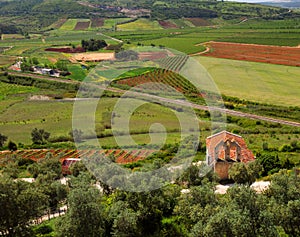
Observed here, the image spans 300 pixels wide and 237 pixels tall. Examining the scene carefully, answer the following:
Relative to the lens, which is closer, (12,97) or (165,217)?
(165,217)

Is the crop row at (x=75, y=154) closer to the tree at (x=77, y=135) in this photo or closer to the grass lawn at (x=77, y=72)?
the tree at (x=77, y=135)

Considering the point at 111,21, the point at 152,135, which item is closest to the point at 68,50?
the point at 111,21

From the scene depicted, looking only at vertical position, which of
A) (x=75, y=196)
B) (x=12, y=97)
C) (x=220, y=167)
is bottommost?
(x=12, y=97)

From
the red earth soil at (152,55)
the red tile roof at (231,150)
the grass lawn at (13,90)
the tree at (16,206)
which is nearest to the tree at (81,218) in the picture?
the tree at (16,206)

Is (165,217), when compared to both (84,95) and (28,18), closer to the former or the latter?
(84,95)

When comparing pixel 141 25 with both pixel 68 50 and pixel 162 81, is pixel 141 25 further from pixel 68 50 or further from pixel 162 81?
pixel 162 81

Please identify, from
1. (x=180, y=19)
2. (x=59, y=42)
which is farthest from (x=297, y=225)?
(x=180, y=19)
